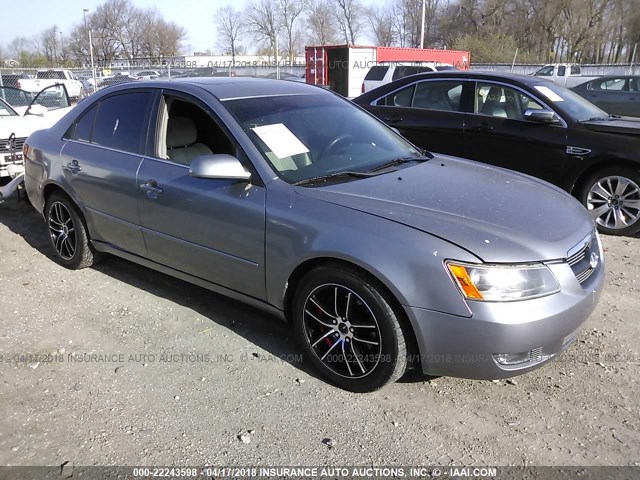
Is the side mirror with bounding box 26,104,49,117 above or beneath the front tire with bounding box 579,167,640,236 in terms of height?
above

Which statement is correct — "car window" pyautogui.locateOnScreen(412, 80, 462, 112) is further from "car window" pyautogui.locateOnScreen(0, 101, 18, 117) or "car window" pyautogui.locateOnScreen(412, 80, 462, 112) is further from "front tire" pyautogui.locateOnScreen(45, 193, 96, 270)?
"car window" pyautogui.locateOnScreen(0, 101, 18, 117)

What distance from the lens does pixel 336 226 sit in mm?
2803

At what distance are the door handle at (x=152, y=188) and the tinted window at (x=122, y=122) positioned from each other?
330 millimetres

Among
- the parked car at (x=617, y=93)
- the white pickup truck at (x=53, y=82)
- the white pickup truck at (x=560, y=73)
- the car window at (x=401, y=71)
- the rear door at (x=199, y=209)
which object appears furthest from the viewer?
the white pickup truck at (x=560, y=73)

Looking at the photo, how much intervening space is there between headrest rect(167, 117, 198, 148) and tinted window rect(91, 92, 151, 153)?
198 mm

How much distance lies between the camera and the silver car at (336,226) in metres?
2.55

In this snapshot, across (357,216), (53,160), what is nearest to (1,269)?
(53,160)

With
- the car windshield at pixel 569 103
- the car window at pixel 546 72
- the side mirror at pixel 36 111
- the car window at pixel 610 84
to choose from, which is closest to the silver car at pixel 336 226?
the car windshield at pixel 569 103

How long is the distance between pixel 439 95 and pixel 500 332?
4.74 meters

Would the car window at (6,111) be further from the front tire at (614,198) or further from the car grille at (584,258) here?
the car grille at (584,258)

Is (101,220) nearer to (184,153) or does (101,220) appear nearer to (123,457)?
(184,153)

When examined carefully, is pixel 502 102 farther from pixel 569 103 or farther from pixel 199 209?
pixel 199 209

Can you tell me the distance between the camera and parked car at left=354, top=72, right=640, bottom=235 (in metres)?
5.46

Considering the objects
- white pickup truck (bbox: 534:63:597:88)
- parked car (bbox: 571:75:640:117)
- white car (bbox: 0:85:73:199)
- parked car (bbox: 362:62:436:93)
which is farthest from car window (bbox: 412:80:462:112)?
white pickup truck (bbox: 534:63:597:88)
